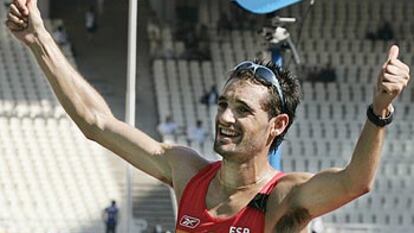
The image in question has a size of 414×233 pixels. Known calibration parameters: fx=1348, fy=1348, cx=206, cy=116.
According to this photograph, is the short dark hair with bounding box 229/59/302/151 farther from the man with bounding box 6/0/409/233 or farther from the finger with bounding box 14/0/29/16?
the finger with bounding box 14/0/29/16

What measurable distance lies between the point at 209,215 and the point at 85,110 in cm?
68

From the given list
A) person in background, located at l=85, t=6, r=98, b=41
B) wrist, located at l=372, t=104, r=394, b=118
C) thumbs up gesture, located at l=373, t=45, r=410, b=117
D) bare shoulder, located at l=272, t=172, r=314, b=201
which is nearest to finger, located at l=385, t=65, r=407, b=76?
thumbs up gesture, located at l=373, t=45, r=410, b=117

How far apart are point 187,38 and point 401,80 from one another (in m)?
24.1

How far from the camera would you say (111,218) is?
70.9 feet

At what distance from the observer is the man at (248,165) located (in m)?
3.95

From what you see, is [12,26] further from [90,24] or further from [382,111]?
[90,24]


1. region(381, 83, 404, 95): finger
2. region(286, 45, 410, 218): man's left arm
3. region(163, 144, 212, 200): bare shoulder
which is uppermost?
region(381, 83, 404, 95): finger

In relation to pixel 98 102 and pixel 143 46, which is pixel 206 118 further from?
pixel 98 102

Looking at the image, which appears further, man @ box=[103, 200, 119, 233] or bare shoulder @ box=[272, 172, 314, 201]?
man @ box=[103, 200, 119, 233]

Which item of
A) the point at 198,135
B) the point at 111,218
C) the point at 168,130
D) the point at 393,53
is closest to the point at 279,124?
the point at 393,53

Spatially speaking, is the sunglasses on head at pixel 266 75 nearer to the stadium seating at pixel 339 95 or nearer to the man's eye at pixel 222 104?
the man's eye at pixel 222 104

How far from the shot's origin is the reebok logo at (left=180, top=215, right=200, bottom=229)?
166 inches

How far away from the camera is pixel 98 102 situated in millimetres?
4672

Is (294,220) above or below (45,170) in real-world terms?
above
